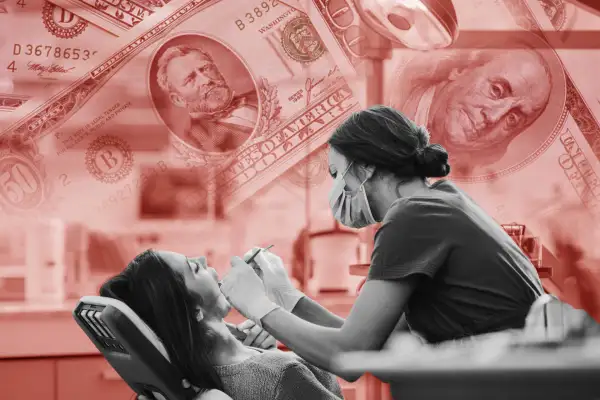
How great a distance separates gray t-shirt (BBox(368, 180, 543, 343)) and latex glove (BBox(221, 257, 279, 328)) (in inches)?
9.8

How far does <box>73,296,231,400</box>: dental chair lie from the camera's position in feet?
5.84

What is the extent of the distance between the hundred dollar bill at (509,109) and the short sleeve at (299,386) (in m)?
2.00

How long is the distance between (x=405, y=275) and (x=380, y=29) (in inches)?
91.3

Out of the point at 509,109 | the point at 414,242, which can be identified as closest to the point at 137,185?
the point at 509,109

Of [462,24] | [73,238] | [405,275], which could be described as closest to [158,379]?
[405,275]

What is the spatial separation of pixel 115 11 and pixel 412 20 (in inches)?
51.0

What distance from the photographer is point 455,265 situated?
160 cm

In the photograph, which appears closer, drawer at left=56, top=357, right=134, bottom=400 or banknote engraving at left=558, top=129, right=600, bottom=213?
drawer at left=56, top=357, right=134, bottom=400

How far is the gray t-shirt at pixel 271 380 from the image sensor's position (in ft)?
6.31

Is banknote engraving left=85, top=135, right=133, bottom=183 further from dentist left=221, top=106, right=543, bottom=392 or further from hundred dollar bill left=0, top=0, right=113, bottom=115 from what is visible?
dentist left=221, top=106, right=543, bottom=392

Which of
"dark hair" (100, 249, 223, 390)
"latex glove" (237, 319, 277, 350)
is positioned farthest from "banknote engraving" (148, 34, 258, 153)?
"dark hair" (100, 249, 223, 390)

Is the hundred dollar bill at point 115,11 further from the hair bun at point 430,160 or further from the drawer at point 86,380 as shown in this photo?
the hair bun at point 430,160

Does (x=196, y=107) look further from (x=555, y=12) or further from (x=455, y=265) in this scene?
(x=455, y=265)
